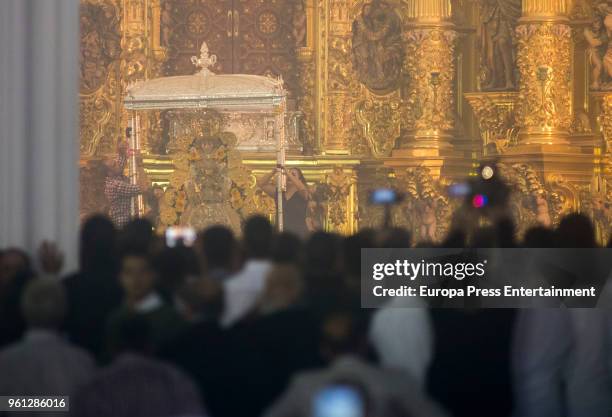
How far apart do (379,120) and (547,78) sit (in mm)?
2419

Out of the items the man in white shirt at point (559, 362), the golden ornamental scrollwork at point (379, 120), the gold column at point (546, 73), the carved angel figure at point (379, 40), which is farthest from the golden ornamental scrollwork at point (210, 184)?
the man in white shirt at point (559, 362)

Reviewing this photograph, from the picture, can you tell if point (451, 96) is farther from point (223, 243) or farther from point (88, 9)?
point (223, 243)

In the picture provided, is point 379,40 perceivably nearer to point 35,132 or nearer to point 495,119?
point 495,119

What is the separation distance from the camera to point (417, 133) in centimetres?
1806

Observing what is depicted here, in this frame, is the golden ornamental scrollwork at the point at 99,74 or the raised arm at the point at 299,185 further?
the golden ornamental scrollwork at the point at 99,74

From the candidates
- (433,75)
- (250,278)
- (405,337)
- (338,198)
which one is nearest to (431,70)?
(433,75)

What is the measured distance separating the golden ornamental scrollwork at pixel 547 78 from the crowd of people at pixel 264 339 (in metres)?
10.2

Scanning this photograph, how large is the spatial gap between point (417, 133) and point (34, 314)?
39.8 feet

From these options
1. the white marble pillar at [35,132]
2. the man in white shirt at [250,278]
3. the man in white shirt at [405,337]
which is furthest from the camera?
the white marble pillar at [35,132]

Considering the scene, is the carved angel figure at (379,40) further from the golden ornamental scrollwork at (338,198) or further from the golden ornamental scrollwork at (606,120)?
the golden ornamental scrollwork at (606,120)

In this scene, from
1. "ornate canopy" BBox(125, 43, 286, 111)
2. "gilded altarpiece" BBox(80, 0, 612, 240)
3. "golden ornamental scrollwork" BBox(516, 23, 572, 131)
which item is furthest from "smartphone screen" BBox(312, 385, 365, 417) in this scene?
"golden ornamental scrollwork" BBox(516, 23, 572, 131)

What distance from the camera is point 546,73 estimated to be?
57.4ft

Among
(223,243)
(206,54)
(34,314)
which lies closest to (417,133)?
(206,54)

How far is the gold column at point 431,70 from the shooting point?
59.0ft
